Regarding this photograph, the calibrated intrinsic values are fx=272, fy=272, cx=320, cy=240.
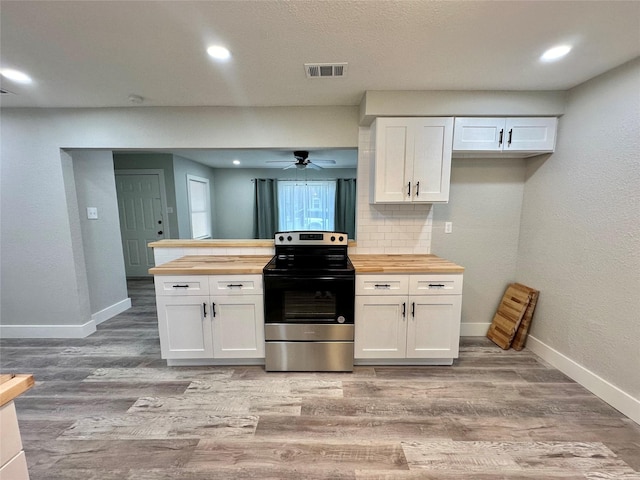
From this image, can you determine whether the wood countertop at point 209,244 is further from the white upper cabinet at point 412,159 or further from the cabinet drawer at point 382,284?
the white upper cabinet at point 412,159

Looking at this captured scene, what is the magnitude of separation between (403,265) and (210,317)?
66.9 inches

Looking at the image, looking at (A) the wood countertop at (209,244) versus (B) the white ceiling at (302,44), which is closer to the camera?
(B) the white ceiling at (302,44)

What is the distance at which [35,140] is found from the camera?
269 centimetres

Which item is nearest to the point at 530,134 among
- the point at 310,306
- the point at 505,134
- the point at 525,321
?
the point at 505,134

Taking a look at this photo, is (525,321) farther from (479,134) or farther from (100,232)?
(100,232)

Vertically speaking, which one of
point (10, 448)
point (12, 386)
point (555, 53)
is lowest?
point (10, 448)

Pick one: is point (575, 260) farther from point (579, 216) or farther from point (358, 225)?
point (358, 225)

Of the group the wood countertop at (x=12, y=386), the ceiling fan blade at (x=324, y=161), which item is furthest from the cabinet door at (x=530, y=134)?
the ceiling fan blade at (x=324, y=161)

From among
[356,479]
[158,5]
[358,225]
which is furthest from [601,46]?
[356,479]

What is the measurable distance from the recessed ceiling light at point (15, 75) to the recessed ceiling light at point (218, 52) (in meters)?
1.51

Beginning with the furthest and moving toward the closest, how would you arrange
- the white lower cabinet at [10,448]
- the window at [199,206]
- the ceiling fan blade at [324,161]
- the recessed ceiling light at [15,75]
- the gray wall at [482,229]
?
the window at [199,206], the ceiling fan blade at [324,161], the gray wall at [482,229], the recessed ceiling light at [15,75], the white lower cabinet at [10,448]

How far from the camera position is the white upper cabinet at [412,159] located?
2.33 m

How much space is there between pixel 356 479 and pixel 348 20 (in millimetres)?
2417

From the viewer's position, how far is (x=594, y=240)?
2049 millimetres
